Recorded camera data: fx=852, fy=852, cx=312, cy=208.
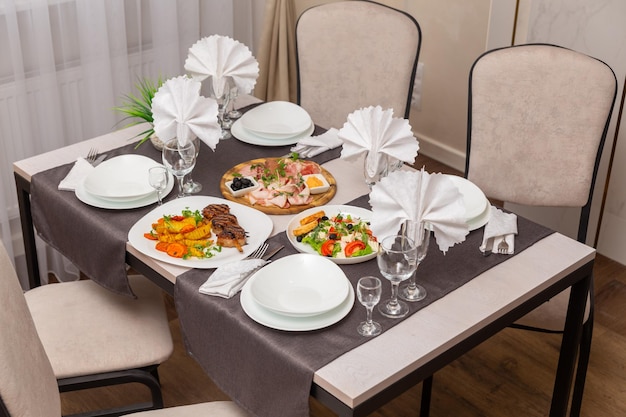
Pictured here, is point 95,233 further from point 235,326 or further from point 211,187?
point 235,326

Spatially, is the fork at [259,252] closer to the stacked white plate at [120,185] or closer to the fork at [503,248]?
the stacked white plate at [120,185]

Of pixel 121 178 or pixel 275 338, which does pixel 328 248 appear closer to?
pixel 275 338

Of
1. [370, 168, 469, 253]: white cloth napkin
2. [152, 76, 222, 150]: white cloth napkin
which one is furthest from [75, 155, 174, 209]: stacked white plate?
[370, 168, 469, 253]: white cloth napkin

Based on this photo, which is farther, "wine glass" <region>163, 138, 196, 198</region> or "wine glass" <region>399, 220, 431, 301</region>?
"wine glass" <region>163, 138, 196, 198</region>

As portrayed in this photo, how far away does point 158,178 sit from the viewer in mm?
2148

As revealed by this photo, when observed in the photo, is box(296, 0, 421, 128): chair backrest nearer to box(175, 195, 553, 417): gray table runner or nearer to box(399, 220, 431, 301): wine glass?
box(175, 195, 553, 417): gray table runner

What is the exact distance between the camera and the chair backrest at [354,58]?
2859 mm

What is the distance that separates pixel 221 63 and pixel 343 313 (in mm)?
1039

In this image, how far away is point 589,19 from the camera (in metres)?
3.08

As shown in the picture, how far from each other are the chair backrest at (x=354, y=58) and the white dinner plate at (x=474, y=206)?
72 centimetres

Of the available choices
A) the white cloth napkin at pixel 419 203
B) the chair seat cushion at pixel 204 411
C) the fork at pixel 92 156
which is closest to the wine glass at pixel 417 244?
the white cloth napkin at pixel 419 203

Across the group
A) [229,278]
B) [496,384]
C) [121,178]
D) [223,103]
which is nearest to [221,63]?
[223,103]

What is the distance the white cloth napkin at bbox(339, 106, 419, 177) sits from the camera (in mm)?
2164

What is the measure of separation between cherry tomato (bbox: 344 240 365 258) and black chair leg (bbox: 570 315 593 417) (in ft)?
2.58
